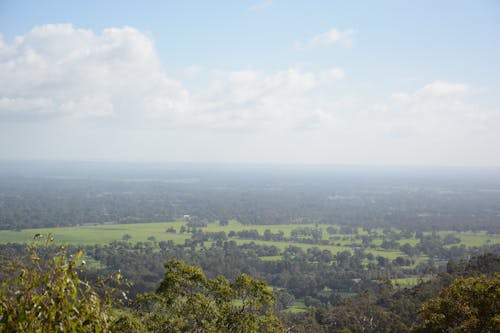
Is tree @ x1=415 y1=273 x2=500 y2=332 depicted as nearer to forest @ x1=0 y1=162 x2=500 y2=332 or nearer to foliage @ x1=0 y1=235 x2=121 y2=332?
forest @ x1=0 y1=162 x2=500 y2=332

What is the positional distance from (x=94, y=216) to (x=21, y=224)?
1833 cm

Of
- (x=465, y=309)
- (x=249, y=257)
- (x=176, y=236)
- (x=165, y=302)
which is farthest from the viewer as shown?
(x=176, y=236)

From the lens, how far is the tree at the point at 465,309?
10.3 meters

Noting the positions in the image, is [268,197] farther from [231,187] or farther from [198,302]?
[198,302]

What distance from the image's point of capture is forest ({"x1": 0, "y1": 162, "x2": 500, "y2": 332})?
6.39m

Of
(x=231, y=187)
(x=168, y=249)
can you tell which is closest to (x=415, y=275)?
(x=168, y=249)

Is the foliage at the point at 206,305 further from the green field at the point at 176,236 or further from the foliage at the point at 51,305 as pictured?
the green field at the point at 176,236

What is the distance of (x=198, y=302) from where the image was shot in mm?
13188

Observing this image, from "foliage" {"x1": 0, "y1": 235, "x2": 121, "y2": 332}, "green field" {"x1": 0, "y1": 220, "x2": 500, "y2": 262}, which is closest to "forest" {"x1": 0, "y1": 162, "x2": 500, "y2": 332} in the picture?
"foliage" {"x1": 0, "y1": 235, "x2": 121, "y2": 332}

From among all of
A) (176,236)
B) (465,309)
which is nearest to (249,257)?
(176,236)

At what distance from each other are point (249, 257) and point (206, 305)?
169ft

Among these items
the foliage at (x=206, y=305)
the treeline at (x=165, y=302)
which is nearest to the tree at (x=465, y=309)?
the treeline at (x=165, y=302)

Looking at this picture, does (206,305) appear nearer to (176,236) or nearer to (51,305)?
(51,305)

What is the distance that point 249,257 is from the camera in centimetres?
6388
